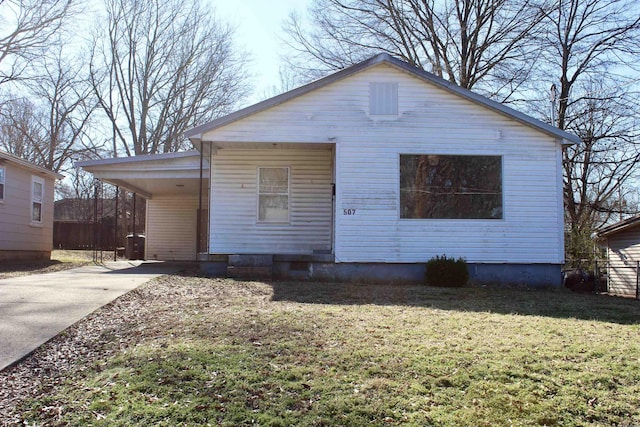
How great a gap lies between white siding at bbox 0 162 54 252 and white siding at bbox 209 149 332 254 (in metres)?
7.30

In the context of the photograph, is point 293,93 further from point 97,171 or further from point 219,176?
point 97,171

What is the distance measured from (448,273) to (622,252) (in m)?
11.6

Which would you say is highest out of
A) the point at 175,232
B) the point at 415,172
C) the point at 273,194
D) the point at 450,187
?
the point at 415,172

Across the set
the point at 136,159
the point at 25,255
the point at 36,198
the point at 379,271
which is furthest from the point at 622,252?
the point at 36,198

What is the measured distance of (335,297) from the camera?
8961 mm

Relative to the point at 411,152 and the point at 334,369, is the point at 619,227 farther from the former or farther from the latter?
the point at 334,369

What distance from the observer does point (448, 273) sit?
11078mm

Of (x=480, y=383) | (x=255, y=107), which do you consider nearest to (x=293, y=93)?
(x=255, y=107)

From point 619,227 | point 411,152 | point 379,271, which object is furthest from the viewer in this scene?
point 619,227

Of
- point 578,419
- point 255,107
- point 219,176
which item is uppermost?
point 255,107

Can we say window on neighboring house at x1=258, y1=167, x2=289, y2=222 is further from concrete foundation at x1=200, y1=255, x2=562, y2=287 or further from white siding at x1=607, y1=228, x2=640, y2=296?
white siding at x1=607, y1=228, x2=640, y2=296

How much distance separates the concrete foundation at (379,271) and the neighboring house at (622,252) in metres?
8.01

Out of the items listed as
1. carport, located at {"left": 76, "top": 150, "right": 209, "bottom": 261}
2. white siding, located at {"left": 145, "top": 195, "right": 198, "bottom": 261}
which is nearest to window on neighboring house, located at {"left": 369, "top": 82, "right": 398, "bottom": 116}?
carport, located at {"left": 76, "top": 150, "right": 209, "bottom": 261}

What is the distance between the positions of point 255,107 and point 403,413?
903 centimetres
